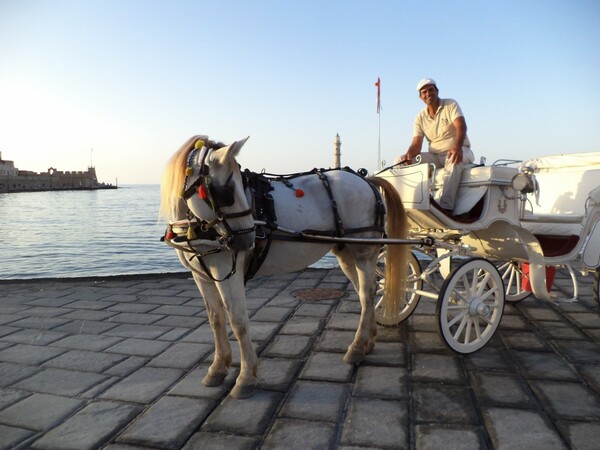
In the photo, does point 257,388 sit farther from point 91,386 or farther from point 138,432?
point 91,386

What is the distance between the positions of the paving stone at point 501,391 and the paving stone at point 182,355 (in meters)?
2.20

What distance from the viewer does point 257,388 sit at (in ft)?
9.78

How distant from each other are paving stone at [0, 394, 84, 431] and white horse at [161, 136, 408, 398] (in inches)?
35.9

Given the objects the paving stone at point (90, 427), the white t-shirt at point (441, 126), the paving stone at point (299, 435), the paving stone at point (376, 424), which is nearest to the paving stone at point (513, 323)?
the white t-shirt at point (441, 126)

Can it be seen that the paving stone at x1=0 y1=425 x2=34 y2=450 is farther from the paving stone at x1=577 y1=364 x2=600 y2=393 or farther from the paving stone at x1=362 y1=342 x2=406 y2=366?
the paving stone at x1=577 y1=364 x2=600 y2=393

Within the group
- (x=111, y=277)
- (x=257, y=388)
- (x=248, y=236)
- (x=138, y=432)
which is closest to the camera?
(x=138, y=432)

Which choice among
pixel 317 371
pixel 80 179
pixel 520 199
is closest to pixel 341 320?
pixel 317 371

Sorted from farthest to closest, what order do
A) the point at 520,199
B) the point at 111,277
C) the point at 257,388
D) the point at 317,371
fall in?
the point at 111,277, the point at 520,199, the point at 317,371, the point at 257,388

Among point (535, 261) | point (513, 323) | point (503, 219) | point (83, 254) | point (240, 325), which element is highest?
point (503, 219)

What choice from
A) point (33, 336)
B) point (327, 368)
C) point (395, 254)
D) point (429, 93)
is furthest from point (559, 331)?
point (33, 336)

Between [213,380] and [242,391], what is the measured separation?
0.31 m

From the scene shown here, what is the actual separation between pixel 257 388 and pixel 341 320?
1794 mm

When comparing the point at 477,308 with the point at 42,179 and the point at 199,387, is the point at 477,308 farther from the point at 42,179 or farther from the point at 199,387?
the point at 42,179

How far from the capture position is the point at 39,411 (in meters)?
2.73
